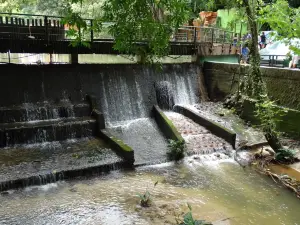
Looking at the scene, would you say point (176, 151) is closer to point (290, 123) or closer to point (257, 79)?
point (257, 79)

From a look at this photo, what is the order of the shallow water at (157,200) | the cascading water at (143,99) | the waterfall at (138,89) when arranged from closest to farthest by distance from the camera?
the shallow water at (157,200) → the cascading water at (143,99) → the waterfall at (138,89)

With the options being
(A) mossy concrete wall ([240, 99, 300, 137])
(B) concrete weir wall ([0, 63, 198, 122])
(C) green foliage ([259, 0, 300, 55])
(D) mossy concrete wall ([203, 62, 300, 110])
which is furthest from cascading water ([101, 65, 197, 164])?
(C) green foliage ([259, 0, 300, 55])

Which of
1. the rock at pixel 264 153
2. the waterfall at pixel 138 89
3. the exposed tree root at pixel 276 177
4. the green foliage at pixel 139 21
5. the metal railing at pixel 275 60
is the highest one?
the green foliage at pixel 139 21

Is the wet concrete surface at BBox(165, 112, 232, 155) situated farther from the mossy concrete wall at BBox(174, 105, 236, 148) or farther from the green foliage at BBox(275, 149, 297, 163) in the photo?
the green foliage at BBox(275, 149, 297, 163)

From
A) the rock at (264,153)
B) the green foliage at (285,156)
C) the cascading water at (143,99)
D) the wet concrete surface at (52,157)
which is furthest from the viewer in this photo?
the cascading water at (143,99)

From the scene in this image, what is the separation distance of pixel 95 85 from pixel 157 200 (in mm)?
6169

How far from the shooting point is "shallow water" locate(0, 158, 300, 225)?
595 cm

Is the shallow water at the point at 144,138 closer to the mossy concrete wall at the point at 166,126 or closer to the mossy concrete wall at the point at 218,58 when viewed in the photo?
the mossy concrete wall at the point at 166,126

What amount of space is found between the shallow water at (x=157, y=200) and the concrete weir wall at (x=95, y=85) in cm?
405

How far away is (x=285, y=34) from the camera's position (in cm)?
740

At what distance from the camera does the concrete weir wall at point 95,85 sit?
1034 centimetres

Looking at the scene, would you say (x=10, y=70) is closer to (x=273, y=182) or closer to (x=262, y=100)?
(x=262, y=100)

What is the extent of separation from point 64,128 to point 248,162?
5517 mm

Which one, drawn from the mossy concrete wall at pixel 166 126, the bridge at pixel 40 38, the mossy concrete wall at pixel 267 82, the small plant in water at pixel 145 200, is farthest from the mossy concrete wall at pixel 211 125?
the small plant in water at pixel 145 200
